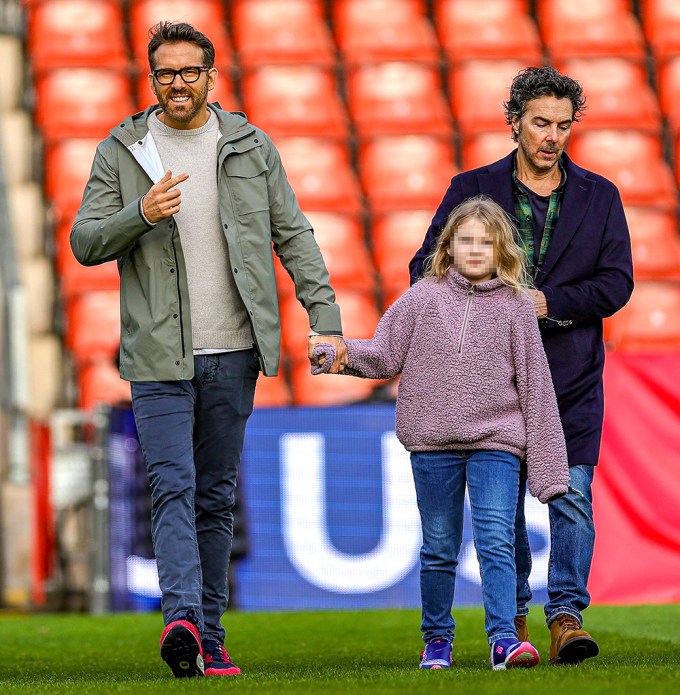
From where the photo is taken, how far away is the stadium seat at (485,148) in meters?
11.9

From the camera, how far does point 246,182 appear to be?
14.3 feet

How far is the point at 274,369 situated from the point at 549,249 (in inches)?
33.8

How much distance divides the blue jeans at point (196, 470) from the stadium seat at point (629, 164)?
7897 mm

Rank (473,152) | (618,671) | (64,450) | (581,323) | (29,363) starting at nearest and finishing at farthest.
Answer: (618,671) < (581,323) < (64,450) < (29,363) < (473,152)

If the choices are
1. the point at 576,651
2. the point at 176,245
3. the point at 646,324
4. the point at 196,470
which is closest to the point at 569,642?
the point at 576,651

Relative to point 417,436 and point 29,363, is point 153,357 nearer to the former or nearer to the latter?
point 417,436

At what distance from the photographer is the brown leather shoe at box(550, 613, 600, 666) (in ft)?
13.4

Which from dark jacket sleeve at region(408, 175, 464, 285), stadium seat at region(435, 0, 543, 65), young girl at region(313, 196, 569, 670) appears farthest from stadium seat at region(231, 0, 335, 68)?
young girl at region(313, 196, 569, 670)

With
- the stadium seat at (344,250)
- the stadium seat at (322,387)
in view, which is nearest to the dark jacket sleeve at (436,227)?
the stadium seat at (322,387)

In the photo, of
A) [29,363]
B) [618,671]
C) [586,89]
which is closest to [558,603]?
[618,671]

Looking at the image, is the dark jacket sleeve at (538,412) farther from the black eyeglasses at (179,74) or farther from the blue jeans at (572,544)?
the black eyeglasses at (179,74)

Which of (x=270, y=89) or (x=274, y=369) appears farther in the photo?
(x=270, y=89)

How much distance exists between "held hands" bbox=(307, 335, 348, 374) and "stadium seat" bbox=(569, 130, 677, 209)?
788 cm

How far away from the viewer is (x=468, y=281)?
4.23 m
